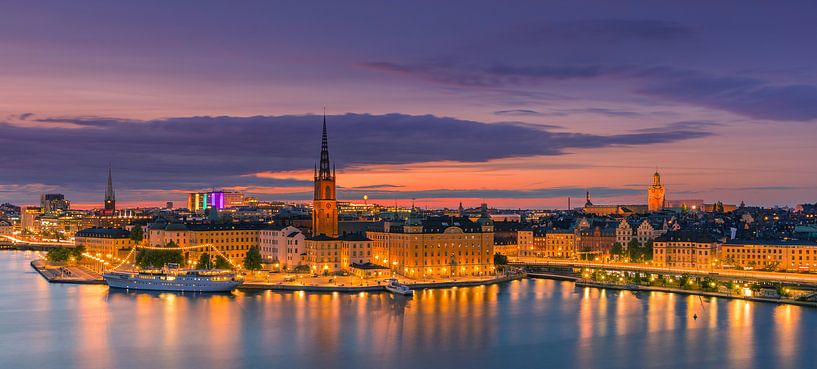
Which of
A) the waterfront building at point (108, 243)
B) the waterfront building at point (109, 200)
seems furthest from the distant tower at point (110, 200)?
the waterfront building at point (108, 243)

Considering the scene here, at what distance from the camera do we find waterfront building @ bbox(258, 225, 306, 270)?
138ft

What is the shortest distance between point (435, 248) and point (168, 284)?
11.3 m

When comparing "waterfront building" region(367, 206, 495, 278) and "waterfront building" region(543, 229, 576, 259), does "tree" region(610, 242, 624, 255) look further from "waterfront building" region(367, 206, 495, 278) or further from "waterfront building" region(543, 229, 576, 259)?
"waterfront building" region(367, 206, 495, 278)

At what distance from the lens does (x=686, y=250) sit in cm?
4447

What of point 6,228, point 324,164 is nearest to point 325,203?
point 324,164

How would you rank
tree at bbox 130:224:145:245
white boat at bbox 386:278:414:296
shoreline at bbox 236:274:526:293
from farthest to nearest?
1. tree at bbox 130:224:145:245
2. shoreline at bbox 236:274:526:293
3. white boat at bbox 386:278:414:296

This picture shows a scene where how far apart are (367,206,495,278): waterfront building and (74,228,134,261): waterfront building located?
15.4 metres

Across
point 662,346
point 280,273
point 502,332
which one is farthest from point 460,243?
point 662,346

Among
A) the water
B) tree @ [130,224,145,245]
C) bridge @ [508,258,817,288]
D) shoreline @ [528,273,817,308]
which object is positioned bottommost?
the water

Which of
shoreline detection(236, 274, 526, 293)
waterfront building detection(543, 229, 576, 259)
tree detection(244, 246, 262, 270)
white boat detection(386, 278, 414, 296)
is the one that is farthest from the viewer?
waterfront building detection(543, 229, 576, 259)

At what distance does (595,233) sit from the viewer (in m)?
53.7

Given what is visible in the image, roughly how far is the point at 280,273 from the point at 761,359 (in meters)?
22.8

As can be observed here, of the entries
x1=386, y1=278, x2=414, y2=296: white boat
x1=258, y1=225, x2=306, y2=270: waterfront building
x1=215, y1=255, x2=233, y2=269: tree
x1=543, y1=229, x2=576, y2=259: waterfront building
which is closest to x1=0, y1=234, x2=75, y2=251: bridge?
x1=258, y1=225, x2=306, y2=270: waterfront building

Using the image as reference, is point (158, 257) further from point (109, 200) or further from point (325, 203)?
point (109, 200)
